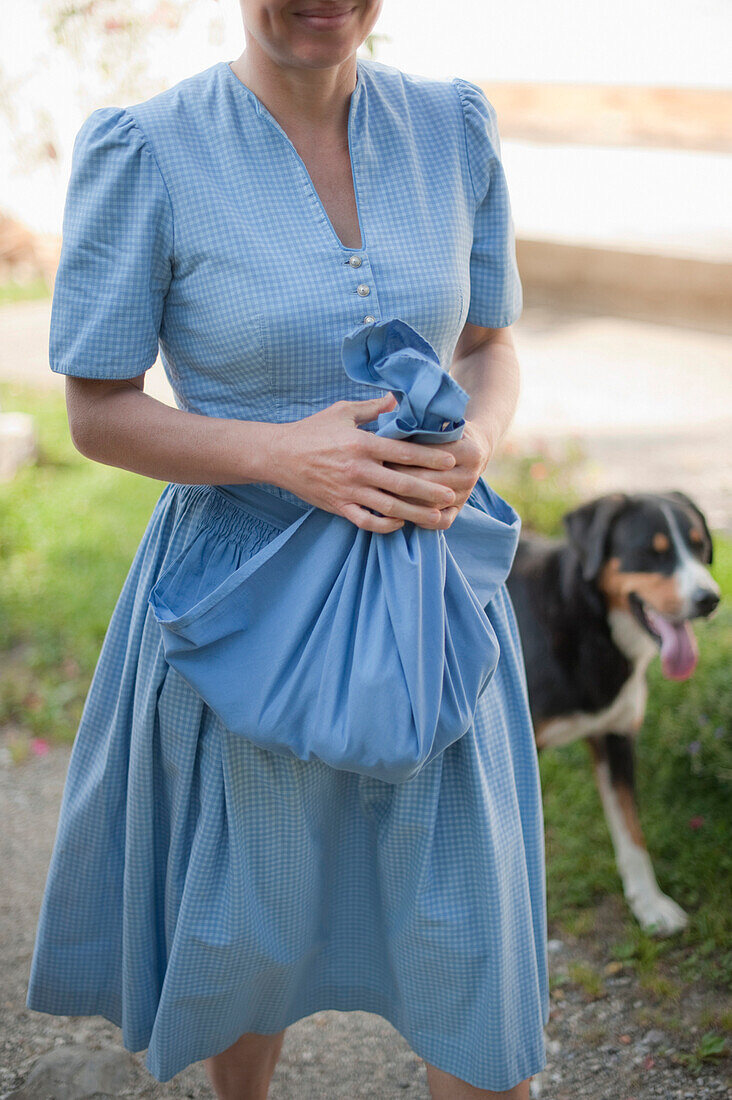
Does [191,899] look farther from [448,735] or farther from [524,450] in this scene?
[524,450]

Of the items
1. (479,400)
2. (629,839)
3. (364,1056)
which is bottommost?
(364,1056)

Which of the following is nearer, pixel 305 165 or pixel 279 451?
pixel 279 451

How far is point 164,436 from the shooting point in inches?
55.6

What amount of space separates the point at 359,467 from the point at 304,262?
0.94ft

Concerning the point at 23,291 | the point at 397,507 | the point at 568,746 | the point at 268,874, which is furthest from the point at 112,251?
the point at 23,291

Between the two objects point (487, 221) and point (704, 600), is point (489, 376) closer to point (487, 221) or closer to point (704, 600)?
point (487, 221)

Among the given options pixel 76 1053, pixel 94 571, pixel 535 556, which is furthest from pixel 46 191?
pixel 76 1053

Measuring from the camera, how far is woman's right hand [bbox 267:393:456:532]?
4.23 feet

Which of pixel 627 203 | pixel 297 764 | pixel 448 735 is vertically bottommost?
pixel 627 203

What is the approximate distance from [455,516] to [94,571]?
3247 mm

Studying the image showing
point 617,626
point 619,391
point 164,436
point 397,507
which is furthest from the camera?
point 619,391

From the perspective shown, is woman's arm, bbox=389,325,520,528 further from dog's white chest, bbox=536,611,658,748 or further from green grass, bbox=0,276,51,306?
green grass, bbox=0,276,51,306

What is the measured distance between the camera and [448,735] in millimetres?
1351

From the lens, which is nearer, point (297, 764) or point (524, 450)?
point (297, 764)
